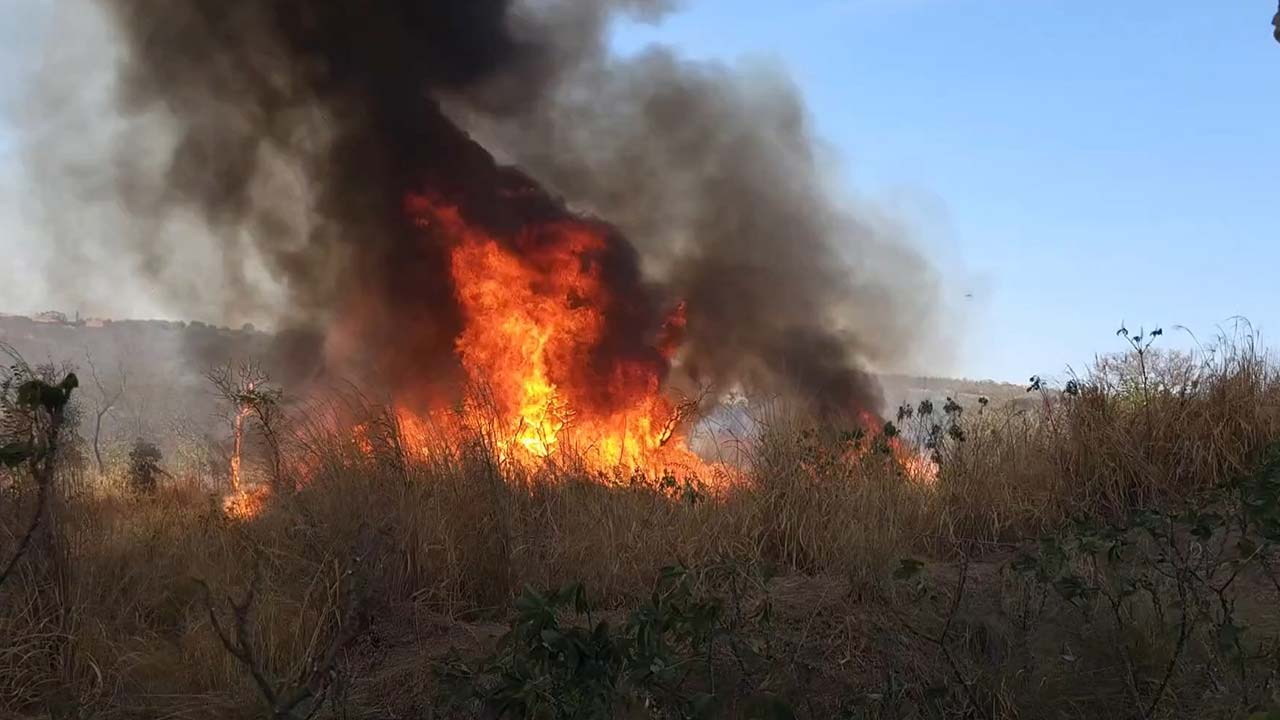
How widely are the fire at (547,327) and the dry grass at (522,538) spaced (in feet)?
22.8

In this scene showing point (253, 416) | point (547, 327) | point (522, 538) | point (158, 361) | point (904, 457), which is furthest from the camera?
point (158, 361)

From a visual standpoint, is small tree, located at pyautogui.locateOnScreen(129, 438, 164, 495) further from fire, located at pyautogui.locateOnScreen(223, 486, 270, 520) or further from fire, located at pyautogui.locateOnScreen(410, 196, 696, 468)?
fire, located at pyautogui.locateOnScreen(410, 196, 696, 468)

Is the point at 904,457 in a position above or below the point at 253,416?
below

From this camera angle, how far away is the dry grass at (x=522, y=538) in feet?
12.7

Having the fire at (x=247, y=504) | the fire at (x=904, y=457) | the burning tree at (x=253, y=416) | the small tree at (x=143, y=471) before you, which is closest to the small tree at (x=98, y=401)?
the small tree at (x=143, y=471)

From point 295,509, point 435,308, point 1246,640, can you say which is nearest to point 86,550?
point 295,509

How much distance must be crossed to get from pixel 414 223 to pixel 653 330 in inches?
205

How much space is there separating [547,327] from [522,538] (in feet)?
31.5

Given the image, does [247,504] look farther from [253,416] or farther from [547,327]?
[547,327]

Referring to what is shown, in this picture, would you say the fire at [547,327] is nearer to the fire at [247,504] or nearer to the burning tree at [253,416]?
the burning tree at [253,416]

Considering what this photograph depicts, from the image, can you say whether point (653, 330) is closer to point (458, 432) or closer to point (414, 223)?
point (414, 223)

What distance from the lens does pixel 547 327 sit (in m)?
14.7

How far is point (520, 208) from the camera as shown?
1628 cm


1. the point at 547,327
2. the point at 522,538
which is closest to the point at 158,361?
the point at 547,327
